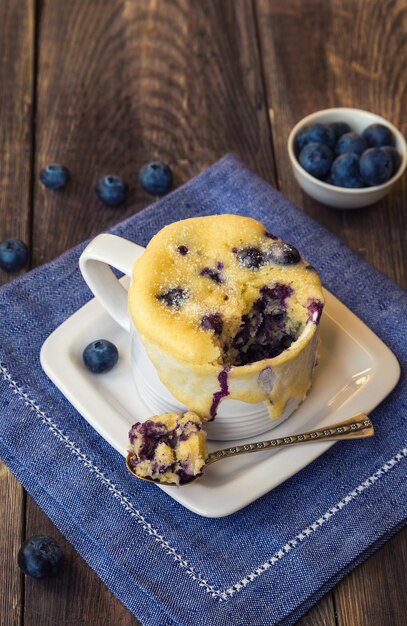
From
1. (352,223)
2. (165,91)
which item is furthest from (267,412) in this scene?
(165,91)

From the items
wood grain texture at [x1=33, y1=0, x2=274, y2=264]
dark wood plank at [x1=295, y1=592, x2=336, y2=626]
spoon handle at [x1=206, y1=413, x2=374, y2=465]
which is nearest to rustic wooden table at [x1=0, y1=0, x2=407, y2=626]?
wood grain texture at [x1=33, y1=0, x2=274, y2=264]

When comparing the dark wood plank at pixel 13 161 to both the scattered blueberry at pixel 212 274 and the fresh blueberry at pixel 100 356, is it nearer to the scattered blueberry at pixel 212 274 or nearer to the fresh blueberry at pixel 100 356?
the fresh blueberry at pixel 100 356

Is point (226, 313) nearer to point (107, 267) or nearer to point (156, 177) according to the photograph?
point (107, 267)

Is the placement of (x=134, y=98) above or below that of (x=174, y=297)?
below

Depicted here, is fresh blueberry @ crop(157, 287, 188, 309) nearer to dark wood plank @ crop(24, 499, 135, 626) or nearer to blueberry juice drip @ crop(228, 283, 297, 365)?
blueberry juice drip @ crop(228, 283, 297, 365)

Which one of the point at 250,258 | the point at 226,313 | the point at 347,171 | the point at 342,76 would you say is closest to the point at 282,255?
the point at 250,258

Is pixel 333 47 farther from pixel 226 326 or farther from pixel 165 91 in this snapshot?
pixel 226 326

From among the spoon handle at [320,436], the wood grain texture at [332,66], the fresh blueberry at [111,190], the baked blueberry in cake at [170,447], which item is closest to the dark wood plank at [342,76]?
the wood grain texture at [332,66]
